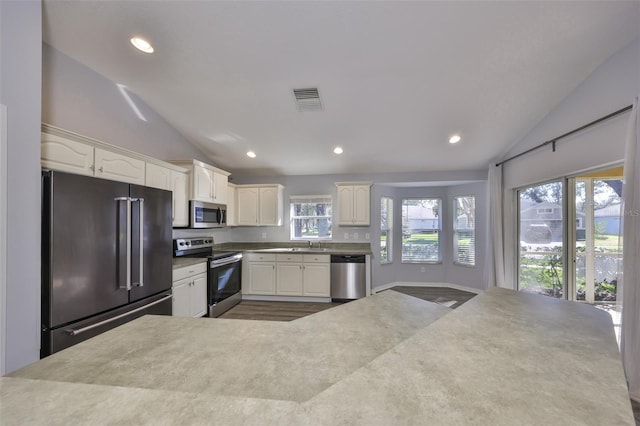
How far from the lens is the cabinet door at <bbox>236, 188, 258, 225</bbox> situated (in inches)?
199

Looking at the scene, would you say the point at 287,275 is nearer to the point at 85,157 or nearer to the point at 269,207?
the point at 269,207

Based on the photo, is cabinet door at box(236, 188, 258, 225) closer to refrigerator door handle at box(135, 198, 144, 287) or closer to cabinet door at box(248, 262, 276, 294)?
cabinet door at box(248, 262, 276, 294)

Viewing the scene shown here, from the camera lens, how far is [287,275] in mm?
4512

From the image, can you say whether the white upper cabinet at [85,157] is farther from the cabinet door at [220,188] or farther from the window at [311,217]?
the window at [311,217]

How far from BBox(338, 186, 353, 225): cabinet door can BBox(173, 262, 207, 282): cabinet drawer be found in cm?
247

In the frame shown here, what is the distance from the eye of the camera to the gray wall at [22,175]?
1514mm

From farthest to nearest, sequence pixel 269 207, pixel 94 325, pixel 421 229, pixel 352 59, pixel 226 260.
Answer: pixel 421 229, pixel 269 207, pixel 226 260, pixel 352 59, pixel 94 325

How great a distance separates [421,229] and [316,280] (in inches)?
105

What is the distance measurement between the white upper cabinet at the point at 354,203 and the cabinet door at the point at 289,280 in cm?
120

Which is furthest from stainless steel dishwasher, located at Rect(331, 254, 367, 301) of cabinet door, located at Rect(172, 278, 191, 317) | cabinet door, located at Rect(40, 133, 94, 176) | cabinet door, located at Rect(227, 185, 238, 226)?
cabinet door, located at Rect(40, 133, 94, 176)

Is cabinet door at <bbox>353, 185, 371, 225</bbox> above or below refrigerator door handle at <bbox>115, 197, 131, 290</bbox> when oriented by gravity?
above

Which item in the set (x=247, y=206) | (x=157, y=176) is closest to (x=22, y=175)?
(x=157, y=176)

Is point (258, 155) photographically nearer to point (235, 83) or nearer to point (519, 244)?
point (235, 83)

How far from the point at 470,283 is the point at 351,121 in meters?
3.96
